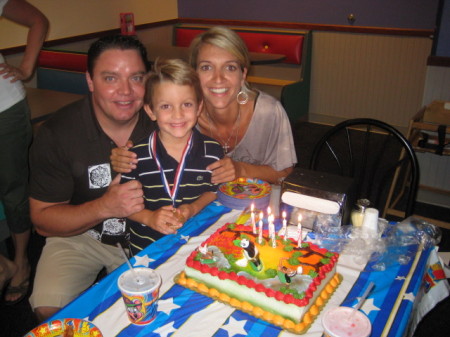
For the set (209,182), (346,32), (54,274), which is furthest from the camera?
(346,32)

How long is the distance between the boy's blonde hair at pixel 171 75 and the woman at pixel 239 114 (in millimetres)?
327

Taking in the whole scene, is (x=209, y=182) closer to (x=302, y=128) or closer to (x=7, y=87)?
(x=7, y=87)

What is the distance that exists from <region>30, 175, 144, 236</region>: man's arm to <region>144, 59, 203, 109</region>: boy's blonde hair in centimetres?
45

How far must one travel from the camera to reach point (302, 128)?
20.1 ft

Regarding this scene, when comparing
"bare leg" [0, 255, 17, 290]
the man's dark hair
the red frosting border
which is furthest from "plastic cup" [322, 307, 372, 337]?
the man's dark hair

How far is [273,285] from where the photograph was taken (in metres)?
1.25

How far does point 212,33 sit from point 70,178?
1042 mm

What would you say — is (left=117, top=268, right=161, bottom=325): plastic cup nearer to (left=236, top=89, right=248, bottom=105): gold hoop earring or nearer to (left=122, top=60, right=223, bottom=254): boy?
(left=122, top=60, right=223, bottom=254): boy

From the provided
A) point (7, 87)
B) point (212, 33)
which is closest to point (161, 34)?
point (7, 87)

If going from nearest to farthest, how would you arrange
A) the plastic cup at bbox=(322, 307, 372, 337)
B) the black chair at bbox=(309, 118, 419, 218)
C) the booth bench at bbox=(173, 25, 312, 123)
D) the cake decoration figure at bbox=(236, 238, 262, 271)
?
1. the plastic cup at bbox=(322, 307, 372, 337)
2. the cake decoration figure at bbox=(236, 238, 262, 271)
3. the black chair at bbox=(309, 118, 419, 218)
4. the booth bench at bbox=(173, 25, 312, 123)

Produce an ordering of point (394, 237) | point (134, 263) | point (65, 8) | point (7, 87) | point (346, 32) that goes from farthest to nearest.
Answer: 1. point (346, 32)
2. point (65, 8)
3. point (7, 87)
4. point (394, 237)
5. point (134, 263)

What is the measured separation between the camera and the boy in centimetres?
186

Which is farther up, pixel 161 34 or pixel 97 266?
pixel 161 34

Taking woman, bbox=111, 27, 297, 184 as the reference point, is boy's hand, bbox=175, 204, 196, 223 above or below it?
below
